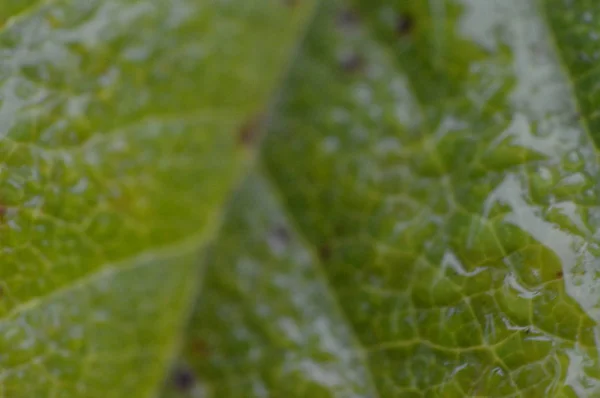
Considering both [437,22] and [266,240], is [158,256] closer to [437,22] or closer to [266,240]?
[266,240]

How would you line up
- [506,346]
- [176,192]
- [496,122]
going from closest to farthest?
[506,346]
[496,122]
[176,192]

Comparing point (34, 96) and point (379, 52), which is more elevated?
point (34, 96)

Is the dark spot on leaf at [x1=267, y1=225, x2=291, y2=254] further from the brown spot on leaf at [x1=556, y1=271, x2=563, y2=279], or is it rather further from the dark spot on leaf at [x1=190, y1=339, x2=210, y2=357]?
the brown spot on leaf at [x1=556, y1=271, x2=563, y2=279]

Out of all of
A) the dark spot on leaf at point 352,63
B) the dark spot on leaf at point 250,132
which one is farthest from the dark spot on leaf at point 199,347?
the dark spot on leaf at point 352,63

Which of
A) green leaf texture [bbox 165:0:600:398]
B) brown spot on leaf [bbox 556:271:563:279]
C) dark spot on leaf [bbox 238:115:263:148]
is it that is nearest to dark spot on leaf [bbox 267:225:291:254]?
green leaf texture [bbox 165:0:600:398]

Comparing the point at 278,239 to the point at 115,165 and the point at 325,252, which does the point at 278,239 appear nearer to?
the point at 325,252

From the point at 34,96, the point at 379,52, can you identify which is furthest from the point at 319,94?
the point at 34,96

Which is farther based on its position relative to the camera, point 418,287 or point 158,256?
point 158,256
